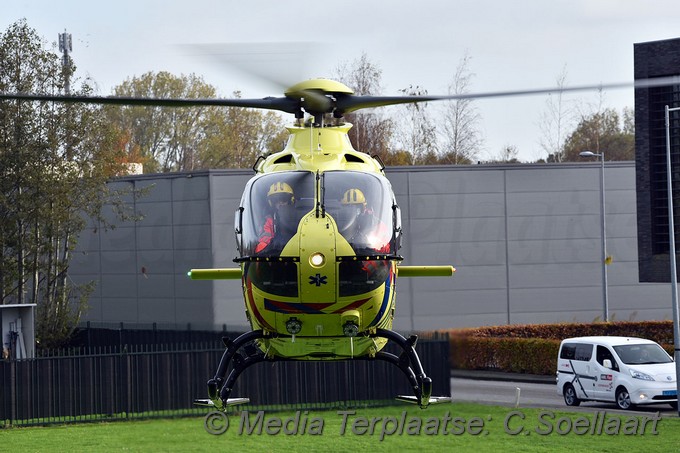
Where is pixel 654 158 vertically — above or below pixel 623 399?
above

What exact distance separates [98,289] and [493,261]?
620 inches

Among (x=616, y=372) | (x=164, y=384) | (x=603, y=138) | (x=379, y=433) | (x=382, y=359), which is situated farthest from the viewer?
(x=603, y=138)

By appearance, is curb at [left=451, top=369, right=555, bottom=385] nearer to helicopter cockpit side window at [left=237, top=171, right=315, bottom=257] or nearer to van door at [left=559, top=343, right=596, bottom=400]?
van door at [left=559, top=343, right=596, bottom=400]

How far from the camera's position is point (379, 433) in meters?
26.6

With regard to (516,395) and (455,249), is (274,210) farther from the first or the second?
(455,249)

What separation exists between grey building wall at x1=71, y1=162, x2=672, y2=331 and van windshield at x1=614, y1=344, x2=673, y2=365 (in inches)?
490

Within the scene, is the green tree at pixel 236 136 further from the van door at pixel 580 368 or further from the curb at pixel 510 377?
the van door at pixel 580 368

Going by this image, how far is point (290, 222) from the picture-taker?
459 inches

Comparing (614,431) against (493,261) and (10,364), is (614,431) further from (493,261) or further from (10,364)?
(493,261)

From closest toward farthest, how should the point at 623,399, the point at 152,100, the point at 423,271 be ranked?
the point at 152,100
the point at 423,271
the point at 623,399

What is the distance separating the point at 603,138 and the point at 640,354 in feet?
190

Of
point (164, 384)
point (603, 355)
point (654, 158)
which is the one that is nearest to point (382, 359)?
point (164, 384)

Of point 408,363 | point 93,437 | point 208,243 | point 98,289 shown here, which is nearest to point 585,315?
point 208,243

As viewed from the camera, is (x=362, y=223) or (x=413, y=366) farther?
(x=413, y=366)
